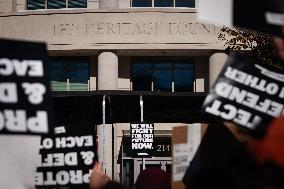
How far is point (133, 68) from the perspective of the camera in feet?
77.4

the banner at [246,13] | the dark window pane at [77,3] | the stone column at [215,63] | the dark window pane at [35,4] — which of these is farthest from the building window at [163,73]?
the banner at [246,13]

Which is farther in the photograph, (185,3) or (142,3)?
(142,3)

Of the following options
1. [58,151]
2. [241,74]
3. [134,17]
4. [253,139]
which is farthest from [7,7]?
[253,139]

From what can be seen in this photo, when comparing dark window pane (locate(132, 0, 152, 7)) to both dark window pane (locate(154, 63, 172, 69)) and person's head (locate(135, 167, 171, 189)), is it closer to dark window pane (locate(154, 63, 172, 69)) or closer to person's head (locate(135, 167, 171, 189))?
dark window pane (locate(154, 63, 172, 69))

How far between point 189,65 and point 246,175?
21.4 metres

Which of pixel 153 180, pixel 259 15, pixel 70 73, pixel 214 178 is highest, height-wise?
pixel 259 15

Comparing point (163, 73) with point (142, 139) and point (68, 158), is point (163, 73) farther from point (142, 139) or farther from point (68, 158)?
point (68, 158)

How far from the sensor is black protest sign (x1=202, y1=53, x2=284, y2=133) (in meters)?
4.28

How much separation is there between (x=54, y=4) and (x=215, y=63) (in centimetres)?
616

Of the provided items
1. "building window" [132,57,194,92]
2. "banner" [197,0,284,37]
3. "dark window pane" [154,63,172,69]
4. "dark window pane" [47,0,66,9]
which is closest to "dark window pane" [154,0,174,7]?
"building window" [132,57,194,92]

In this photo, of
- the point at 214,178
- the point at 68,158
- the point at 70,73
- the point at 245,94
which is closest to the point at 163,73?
the point at 70,73

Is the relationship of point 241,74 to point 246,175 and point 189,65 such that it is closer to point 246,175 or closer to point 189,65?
point 246,175

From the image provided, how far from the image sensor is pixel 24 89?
3807 millimetres

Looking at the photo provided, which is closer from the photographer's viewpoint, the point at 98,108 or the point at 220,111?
the point at 220,111
